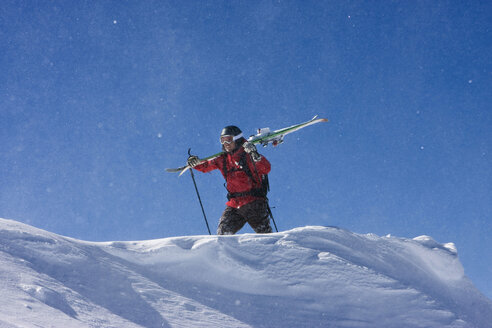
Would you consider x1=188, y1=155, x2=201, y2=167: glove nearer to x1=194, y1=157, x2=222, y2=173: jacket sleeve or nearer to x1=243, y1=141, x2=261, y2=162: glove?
x1=194, y1=157, x2=222, y2=173: jacket sleeve

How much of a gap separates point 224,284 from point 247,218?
125 inches

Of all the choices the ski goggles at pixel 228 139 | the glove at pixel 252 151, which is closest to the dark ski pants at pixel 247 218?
the glove at pixel 252 151

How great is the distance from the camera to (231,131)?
23.3 ft

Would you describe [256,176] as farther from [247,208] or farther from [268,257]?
[268,257]

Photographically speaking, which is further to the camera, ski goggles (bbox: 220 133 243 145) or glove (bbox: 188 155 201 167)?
glove (bbox: 188 155 201 167)

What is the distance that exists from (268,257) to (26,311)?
7.29ft

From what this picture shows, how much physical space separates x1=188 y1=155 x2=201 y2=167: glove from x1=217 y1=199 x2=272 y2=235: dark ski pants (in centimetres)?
123

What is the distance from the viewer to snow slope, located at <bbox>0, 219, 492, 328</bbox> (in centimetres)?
257

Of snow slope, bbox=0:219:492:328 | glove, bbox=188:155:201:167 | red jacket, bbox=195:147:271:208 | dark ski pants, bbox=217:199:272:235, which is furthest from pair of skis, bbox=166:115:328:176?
snow slope, bbox=0:219:492:328

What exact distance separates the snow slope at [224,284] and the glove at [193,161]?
3.41m

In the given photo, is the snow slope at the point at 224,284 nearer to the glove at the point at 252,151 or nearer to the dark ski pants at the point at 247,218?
the dark ski pants at the point at 247,218

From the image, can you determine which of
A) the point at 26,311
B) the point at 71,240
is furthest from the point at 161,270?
the point at 26,311

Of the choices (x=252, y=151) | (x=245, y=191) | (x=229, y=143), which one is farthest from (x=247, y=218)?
(x=229, y=143)

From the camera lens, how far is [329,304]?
3252mm
